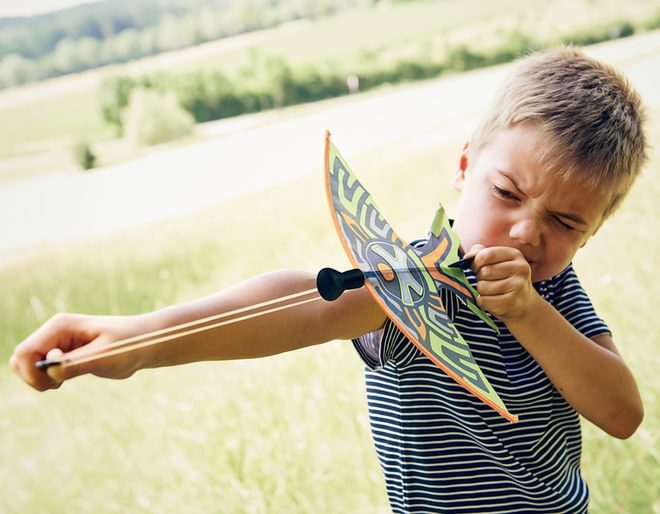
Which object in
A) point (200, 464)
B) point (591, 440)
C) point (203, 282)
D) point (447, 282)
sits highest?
point (447, 282)

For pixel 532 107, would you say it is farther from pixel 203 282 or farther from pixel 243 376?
pixel 203 282

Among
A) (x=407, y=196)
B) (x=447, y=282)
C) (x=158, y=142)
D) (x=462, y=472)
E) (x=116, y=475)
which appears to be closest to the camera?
(x=447, y=282)

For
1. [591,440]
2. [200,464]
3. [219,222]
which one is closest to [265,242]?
[219,222]

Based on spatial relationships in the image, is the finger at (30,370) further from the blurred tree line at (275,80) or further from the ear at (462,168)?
the blurred tree line at (275,80)

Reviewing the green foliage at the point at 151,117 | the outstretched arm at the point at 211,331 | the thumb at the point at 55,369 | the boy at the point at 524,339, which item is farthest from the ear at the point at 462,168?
the green foliage at the point at 151,117

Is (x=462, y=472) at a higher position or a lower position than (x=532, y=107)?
lower

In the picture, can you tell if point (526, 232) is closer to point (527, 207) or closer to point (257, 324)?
point (527, 207)

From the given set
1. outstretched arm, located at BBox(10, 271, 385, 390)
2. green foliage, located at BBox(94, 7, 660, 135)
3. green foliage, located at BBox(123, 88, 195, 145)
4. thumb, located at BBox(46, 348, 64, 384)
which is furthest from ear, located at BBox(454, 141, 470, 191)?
green foliage, located at BBox(123, 88, 195, 145)

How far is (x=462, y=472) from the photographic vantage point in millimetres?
731

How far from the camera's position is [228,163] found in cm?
151

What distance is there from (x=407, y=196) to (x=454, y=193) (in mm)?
115

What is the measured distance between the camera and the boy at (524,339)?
2.27ft

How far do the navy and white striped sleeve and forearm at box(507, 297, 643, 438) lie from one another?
0.11ft

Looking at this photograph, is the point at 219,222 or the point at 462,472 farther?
the point at 219,222
